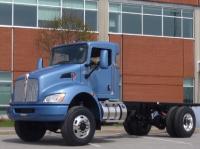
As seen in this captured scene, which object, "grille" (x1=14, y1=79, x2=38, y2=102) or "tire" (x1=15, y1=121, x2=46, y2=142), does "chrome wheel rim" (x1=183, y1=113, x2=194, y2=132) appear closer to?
"tire" (x1=15, y1=121, x2=46, y2=142)

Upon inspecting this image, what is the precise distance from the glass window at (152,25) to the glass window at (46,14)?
21.9 ft

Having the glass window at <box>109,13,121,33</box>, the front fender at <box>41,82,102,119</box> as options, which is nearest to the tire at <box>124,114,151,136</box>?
the front fender at <box>41,82,102,119</box>

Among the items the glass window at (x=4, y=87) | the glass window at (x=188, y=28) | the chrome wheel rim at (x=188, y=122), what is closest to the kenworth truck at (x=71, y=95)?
the chrome wheel rim at (x=188, y=122)

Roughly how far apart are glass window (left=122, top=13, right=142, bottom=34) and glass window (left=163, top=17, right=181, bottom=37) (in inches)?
80.9

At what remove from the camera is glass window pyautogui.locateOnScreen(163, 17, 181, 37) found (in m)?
41.8

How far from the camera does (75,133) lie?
55.4ft

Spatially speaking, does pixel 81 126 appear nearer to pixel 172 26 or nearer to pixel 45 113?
pixel 45 113

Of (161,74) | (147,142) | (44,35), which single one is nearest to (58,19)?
(44,35)

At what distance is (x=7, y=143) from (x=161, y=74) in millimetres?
24258

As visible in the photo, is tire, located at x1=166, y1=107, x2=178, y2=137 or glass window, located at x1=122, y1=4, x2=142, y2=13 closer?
tire, located at x1=166, y1=107, x2=178, y2=137

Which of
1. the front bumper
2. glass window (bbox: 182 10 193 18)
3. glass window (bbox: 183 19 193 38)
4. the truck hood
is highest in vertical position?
glass window (bbox: 182 10 193 18)

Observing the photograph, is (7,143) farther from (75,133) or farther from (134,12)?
(134,12)

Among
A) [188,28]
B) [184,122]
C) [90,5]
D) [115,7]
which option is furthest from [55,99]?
[188,28]

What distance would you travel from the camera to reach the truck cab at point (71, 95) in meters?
16.8
